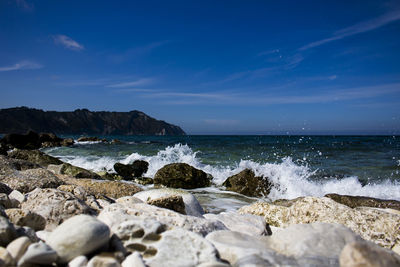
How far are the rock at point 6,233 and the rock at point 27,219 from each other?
1.41 feet

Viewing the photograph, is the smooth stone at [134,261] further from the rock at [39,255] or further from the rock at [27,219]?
the rock at [27,219]

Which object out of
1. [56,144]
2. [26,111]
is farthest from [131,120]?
[56,144]

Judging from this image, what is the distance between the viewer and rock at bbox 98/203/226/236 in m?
2.58

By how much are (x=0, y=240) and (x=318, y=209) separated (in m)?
3.77

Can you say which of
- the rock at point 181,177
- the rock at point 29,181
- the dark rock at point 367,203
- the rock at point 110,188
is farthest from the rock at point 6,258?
the rock at point 181,177

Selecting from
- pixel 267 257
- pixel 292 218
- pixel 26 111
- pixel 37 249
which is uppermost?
pixel 26 111

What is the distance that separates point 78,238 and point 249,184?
6.75m

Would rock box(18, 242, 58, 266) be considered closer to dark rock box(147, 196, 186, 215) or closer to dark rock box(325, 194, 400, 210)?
dark rock box(147, 196, 186, 215)

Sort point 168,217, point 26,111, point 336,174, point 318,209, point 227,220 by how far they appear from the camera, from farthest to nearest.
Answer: point 26,111
point 336,174
point 318,209
point 227,220
point 168,217

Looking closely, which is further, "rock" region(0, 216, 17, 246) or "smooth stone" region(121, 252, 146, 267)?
"rock" region(0, 216, 17, 246)

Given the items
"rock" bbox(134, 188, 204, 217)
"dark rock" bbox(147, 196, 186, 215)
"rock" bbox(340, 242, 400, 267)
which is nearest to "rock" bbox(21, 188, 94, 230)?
"dark rock" bbox(147, 196, 186, 215)

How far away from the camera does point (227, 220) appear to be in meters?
3.66

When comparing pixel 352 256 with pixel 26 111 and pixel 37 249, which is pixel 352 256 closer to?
pixel 37 249

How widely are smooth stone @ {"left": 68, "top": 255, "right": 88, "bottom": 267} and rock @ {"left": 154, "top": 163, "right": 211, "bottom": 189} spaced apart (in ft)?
22.7
